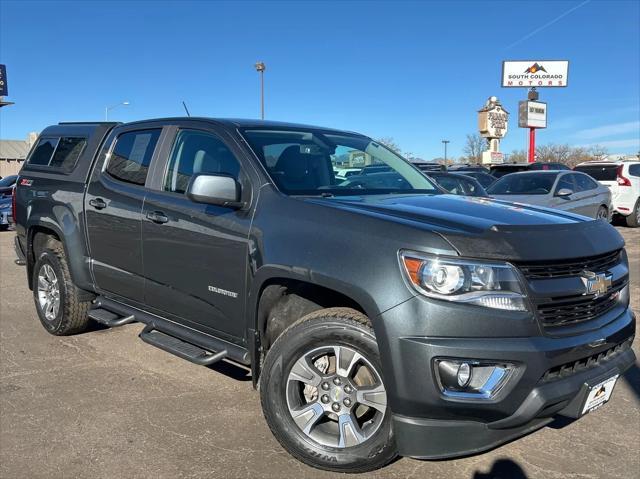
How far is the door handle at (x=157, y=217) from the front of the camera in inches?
154

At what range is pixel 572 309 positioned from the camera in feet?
8.86

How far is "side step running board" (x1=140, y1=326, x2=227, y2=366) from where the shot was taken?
3519 millimetres

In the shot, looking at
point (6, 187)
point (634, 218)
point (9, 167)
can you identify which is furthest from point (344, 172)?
point (9, 167)

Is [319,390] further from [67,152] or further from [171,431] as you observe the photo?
[67,152]

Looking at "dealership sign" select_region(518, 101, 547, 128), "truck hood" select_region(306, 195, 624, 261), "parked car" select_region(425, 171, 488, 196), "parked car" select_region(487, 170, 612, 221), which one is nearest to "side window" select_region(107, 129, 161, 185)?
"truck hood" select_region(306, 195, 624, 261)

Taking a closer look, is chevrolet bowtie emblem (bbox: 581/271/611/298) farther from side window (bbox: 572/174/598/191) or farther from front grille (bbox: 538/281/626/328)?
side window (bbox: 572/174/598/191)

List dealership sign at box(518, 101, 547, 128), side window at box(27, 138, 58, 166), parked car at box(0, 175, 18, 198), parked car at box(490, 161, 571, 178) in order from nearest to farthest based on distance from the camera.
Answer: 1. side window at box(27, 138, 58, 166)
2. parked car at box(0, 175, 18, 198)
3. parked car at box(490, 161, 571, 178)
4. dealership sign at box(518, 101, 547, 128)

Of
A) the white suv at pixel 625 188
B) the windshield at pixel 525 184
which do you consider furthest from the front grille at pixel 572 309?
the white suv at pixel 625 188

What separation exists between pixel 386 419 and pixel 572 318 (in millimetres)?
1024

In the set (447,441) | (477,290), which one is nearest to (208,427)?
(447,441)

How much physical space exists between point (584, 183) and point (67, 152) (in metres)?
10.6

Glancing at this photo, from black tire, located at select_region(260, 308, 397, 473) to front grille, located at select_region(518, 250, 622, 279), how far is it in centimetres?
80

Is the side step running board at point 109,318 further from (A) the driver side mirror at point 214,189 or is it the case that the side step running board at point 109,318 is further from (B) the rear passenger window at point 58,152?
(A) the driver side mirror at point 214,189

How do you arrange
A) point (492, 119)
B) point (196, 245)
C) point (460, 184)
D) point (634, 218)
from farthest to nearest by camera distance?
1. point (492, 119)
2. point (634, 218)
3. point (460, 184)
4. point (196, 245)
